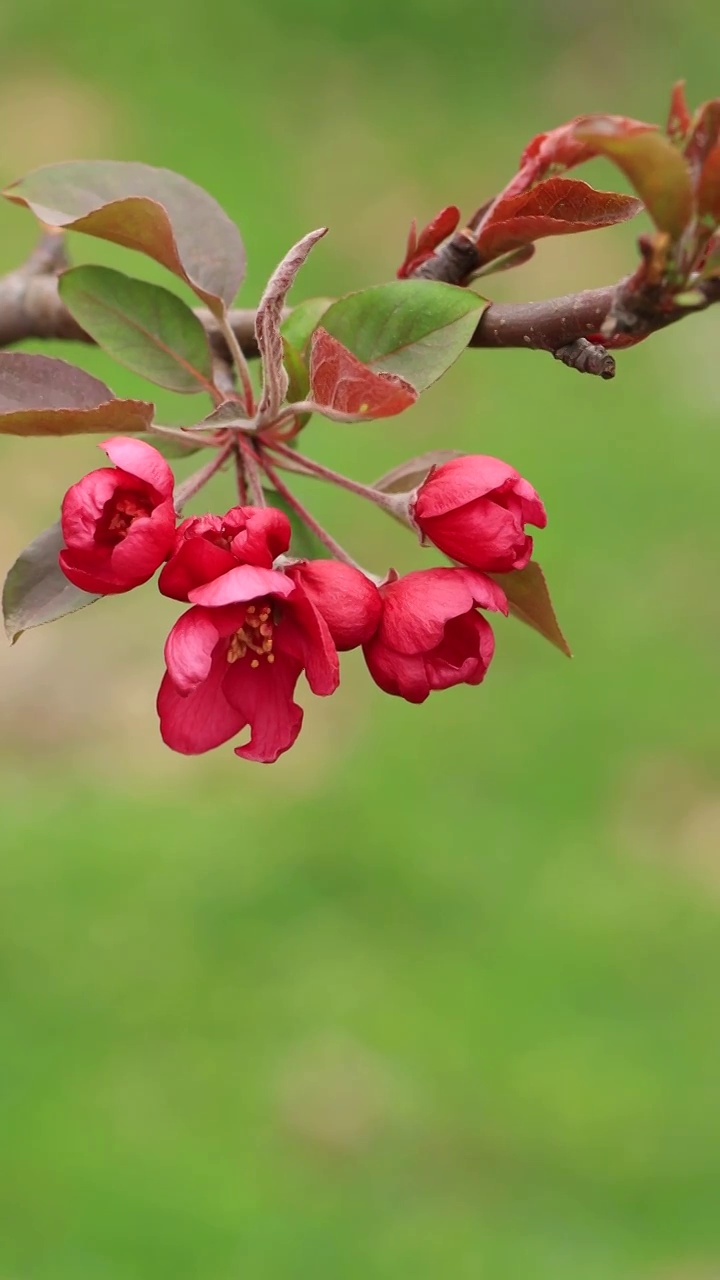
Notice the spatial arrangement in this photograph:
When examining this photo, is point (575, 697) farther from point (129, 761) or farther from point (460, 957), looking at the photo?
point (129, 761)

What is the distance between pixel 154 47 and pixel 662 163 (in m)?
5.35

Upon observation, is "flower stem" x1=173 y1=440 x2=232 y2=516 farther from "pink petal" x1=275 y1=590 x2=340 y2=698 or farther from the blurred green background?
the blurred green background

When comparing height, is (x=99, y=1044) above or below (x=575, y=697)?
below

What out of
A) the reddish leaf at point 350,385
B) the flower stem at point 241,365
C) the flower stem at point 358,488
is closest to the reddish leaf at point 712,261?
the reddish leaf at point 350,385

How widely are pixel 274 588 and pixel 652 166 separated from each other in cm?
30

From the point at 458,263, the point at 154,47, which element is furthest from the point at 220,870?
the point at 154,47

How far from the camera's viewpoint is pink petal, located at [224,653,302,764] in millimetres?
929

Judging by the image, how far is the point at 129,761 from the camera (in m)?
3.83

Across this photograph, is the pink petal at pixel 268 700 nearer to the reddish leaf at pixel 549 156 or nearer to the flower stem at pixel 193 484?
the flower stem at pixel 193 484

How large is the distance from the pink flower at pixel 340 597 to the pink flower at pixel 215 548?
29 millimetres

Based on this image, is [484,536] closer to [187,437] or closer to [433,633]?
[433,633]

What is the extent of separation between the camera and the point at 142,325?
107 centimetres

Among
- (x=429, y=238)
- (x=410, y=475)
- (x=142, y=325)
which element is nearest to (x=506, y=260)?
(x=429, y=238)

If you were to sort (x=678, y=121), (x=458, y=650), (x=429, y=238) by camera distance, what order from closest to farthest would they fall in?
(x=678, y=121), (x=458, y=650), (x=429, y=238)
